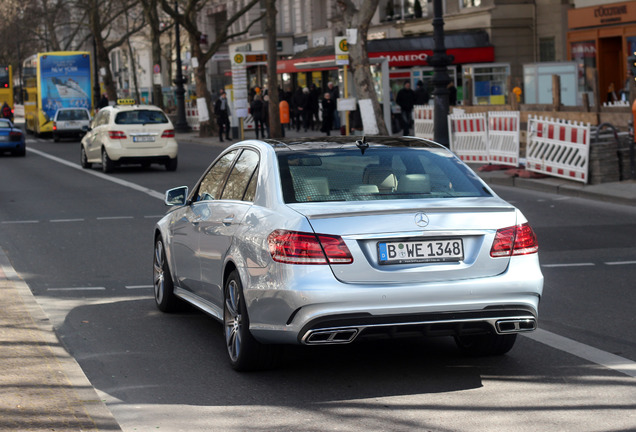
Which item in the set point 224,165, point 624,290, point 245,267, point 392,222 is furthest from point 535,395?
point 624,290

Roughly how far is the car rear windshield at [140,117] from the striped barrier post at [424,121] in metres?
6.71

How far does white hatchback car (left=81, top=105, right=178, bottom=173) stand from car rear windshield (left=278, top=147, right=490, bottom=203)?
19515 millimetres

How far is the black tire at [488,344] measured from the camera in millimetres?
6918

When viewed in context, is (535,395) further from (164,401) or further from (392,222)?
(164,401)

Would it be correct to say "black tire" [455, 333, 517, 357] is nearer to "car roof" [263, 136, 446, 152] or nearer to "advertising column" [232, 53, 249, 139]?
"car roof" [263, 136, 446, 152]

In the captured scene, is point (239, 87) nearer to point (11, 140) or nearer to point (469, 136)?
point (11, 140)

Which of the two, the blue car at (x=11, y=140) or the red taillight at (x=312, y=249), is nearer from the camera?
the red taillight at (x=312, y=249)

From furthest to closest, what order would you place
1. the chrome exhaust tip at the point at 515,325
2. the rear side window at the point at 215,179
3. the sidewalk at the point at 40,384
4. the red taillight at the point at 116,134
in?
the red taillight at the point at 116,134
the rear side window at the point at 215,179
the chrome exhaust tip at the point at 515,325
the sidewalk at the point at 40,384

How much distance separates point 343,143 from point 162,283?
8.01 feet

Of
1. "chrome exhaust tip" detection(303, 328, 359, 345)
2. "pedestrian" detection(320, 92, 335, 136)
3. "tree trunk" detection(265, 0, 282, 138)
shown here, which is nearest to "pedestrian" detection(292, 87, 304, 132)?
"pedestrian" detection(320, 92, 335, 136)

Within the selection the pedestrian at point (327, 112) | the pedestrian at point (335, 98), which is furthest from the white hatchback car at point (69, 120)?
the pedestrian at point (327, 112)

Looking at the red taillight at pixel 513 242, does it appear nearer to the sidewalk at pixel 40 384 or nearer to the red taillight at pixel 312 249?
the red taillight at pixel 312 249

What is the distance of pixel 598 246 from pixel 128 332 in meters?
6.10

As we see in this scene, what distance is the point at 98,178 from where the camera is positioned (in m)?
24.9
